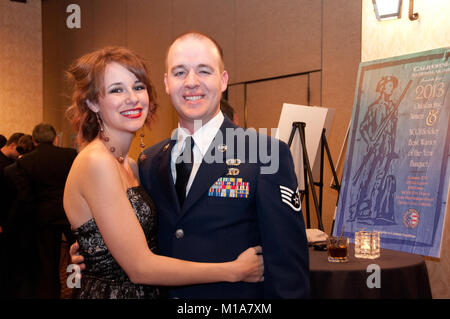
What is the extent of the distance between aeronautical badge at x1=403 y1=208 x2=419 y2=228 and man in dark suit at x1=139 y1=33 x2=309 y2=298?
5.71 feet

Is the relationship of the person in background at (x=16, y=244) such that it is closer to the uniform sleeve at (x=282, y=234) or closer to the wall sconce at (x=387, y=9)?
the uniform sleeve at (x=282, y=234)

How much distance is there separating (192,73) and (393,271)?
1.48m

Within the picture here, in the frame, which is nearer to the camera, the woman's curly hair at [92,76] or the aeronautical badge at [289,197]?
the aeronautical badge at [289,197]

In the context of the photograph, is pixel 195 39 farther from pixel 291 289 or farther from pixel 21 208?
pixel 21 208

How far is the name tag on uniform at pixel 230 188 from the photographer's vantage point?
1.62 meters

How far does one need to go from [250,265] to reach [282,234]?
0.15 m

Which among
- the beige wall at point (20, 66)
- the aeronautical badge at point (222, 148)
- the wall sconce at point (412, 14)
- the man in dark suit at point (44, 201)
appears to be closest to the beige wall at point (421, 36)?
the wall sconce at point (412, 14)

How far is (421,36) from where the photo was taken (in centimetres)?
393

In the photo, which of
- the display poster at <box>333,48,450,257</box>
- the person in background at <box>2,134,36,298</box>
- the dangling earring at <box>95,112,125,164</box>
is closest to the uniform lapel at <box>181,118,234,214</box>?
the dangling earring at <box>95,112,125,164</box>

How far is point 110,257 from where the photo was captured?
178cm

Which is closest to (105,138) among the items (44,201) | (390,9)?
(44,201)

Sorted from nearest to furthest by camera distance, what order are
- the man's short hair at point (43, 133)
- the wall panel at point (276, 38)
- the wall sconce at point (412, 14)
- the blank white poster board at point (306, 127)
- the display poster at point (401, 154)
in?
the display poster at point (401, 154) → the blank white poster board at point (306, 127) → the wall sconce at point (412, 14) → the man's short hair at point (43, 133) → the wall panel at point (276, 38)

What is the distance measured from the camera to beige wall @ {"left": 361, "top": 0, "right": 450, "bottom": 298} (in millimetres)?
3760
